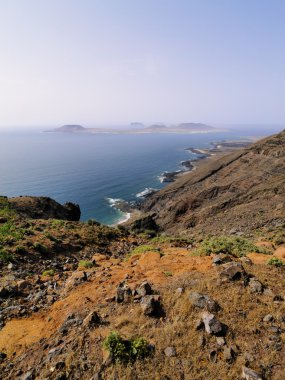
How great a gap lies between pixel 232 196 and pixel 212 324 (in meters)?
55.9

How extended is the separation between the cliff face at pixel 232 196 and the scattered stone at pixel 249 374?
3342 centimetres

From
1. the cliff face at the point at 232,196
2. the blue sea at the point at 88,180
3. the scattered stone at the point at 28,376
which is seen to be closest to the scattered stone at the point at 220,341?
the scattered stone at the point at 28,376

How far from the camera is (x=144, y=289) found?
1245 cm

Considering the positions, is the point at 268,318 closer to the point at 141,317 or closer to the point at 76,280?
the point at 141,317

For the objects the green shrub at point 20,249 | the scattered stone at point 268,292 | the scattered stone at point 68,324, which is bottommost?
the green shrub at point 20,249

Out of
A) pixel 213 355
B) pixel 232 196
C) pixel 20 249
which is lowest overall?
pixel 232 196

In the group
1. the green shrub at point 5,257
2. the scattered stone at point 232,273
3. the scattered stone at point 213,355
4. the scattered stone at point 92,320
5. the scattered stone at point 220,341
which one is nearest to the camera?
the scattered stone at point 213,355

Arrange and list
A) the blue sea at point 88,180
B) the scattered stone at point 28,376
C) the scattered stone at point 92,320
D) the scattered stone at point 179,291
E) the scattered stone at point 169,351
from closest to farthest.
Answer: the scattered stone at point 28,376 < the scattered stone at point 169,351 < the scattered stone at point 92,320 < the scattered stone at point 179,291 < the blue sea at point 88,180

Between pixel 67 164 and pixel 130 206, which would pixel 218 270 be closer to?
pixel 130 206

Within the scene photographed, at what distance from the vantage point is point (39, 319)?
1243 centimetres

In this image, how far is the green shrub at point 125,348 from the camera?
30.8ft

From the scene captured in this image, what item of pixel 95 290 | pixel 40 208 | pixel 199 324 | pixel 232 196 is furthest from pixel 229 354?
pixel 232 196

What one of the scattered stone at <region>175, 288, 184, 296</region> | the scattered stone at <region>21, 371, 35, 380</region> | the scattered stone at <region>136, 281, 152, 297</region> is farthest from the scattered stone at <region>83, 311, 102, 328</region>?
the scattered stone at <region>175, 288, 184, 296</region>

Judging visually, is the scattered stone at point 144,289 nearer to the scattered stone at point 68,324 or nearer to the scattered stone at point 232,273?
the scattered stone at point 68,324
